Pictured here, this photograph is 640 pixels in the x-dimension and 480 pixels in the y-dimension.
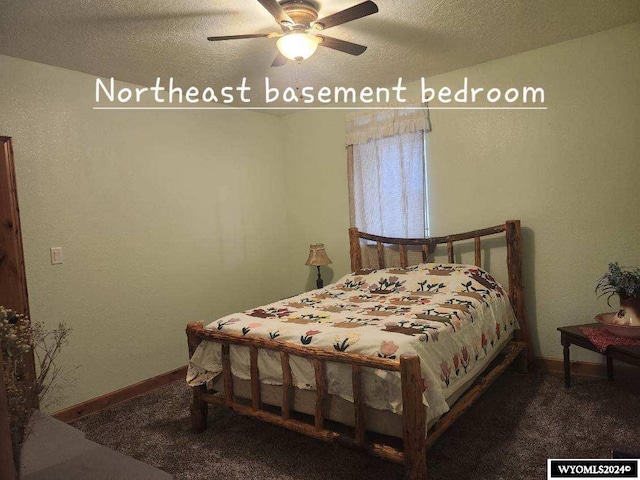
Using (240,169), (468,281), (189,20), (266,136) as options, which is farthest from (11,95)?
(468,281)

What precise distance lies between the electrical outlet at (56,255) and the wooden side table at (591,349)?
3406 mm

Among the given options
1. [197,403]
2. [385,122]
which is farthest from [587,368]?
[197,403]

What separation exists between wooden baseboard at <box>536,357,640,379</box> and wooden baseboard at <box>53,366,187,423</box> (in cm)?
288

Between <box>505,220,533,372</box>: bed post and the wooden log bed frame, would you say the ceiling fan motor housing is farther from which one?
<box>505,220,533,372</box>: bed post

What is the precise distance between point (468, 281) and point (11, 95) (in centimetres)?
324

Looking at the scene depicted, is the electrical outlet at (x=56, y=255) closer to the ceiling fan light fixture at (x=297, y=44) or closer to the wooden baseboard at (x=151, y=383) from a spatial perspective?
the wooden baseboard at (x=151, y=383)

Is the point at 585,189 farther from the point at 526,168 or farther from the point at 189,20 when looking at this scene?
the point at 189,20

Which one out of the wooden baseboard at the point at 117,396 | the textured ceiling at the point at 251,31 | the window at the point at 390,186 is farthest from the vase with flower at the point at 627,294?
the wooden baseboard at the point at 117,396

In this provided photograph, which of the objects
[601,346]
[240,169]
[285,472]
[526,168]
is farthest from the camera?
[240,169]

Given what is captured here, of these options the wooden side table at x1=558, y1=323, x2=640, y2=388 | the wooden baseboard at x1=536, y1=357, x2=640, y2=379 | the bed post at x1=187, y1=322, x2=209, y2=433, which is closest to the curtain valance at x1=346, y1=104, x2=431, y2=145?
the wooden side table at x1=558, y1=323, x2=640, y2=388

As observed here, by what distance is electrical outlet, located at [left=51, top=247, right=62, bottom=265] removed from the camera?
275 cm

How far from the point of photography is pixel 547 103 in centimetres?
304

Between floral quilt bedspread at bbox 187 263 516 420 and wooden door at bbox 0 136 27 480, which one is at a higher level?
wooden door at bbox 0 136 27 480

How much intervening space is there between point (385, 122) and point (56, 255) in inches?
110
